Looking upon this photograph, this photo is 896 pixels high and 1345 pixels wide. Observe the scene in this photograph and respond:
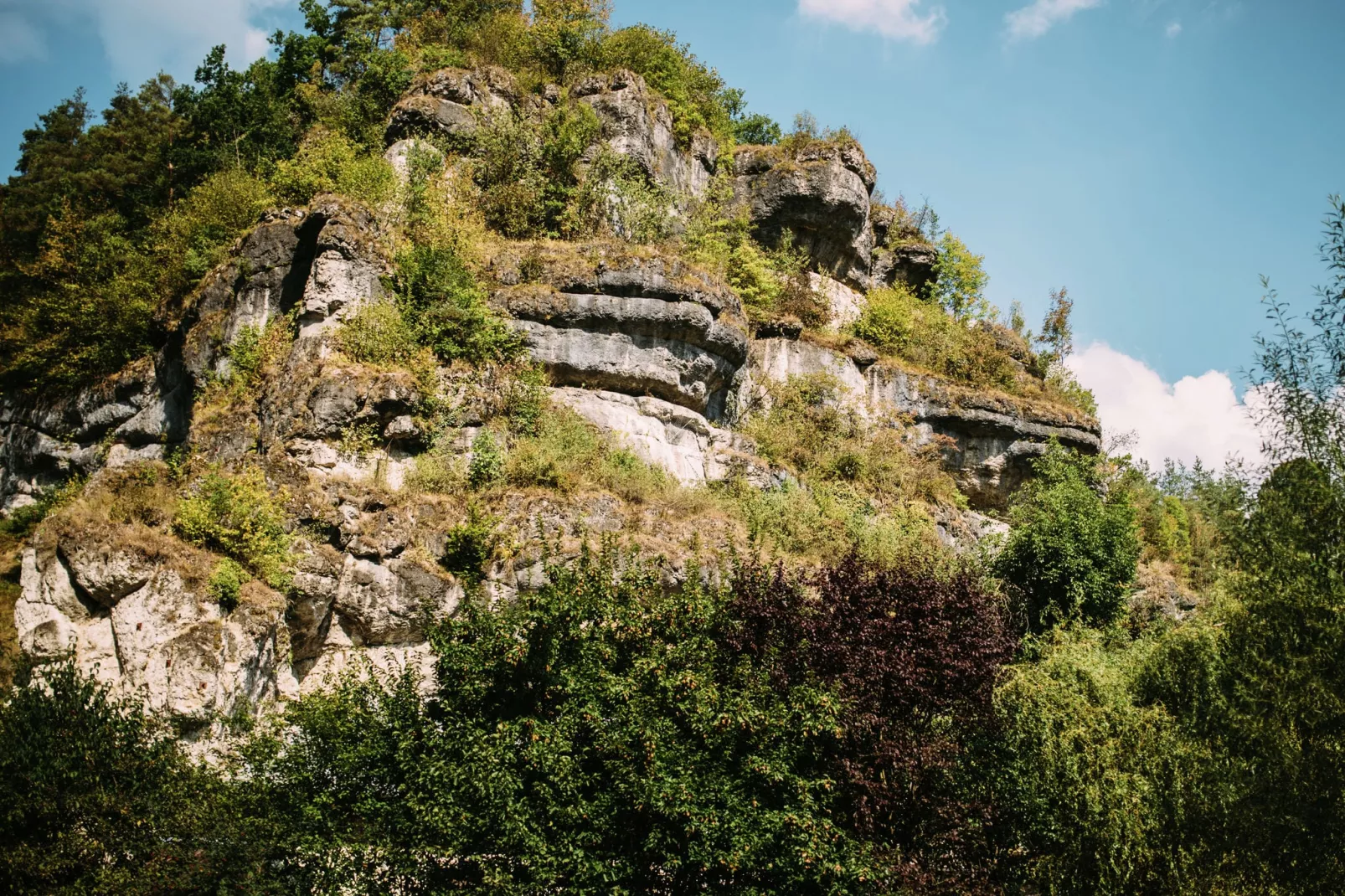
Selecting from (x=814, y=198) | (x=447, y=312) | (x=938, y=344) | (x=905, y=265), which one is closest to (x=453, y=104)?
(x=447, y=312)

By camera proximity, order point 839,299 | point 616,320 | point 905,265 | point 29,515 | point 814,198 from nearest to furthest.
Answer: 1. point 616,320
2. point 29,515
3. point 814,198
4. point 839,299
5. point 905,265

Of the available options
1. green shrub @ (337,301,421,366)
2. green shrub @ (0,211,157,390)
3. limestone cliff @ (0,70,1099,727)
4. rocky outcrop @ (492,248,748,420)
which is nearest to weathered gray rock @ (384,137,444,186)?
limestone cliff @ (0,70,1099,727)

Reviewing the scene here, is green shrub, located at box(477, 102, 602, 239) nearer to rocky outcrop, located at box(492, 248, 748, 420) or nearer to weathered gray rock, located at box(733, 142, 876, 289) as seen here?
rocky outcrop, located at box(492, 248, 748, 420)

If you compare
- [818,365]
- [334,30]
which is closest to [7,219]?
[334,30]

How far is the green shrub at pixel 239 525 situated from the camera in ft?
48.3

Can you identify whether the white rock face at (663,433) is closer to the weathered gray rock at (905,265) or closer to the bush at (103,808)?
the bush at (103,808)

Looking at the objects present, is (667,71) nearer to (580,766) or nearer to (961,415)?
(961,415)

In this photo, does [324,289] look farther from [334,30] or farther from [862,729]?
[334,30]

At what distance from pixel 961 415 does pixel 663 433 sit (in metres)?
8.89

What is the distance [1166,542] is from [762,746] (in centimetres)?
1876

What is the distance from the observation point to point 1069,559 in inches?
830

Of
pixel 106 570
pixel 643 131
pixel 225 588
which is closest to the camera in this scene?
pixel 106 570

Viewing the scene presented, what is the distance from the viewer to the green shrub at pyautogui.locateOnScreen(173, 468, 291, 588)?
14727 millimetres

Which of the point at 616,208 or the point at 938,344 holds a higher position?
the point at 616,208
